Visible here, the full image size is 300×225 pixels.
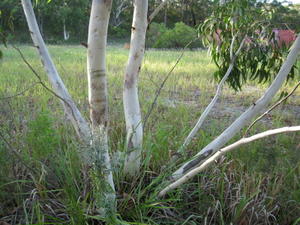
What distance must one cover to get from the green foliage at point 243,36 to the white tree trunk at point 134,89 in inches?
23.8

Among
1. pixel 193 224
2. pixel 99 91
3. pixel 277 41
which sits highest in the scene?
pixel 277 41

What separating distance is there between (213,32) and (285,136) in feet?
4.28

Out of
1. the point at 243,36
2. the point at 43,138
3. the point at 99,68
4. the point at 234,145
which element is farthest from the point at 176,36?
the point at 234,145

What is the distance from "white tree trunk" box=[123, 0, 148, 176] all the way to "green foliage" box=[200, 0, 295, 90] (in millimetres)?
605

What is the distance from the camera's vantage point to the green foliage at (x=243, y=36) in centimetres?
216

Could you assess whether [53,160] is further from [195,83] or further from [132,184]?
[195,83]

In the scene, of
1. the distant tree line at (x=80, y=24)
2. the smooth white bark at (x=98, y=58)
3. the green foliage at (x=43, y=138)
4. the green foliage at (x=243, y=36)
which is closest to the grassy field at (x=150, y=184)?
A: the green foliage at (x=43, y=138)

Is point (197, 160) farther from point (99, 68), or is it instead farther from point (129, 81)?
point (99, 68)

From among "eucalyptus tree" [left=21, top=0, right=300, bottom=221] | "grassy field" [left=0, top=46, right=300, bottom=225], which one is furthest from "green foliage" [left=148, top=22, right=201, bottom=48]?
"eucalyptus tree" [left=21, top=0, right=300, bottom=221]

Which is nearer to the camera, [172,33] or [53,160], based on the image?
[53,160]

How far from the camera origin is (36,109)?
141 inches

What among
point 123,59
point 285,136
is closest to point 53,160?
point 285,136

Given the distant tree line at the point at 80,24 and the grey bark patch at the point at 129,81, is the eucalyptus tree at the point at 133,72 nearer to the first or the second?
the grey bark patch at the point at 129,81

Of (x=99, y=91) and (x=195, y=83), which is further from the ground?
(x=99, y=91)
